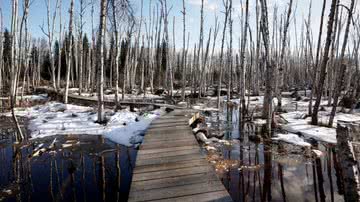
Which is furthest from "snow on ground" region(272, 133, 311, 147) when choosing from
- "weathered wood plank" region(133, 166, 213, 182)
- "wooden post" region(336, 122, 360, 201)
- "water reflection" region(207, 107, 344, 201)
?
"weathered wood plank" region(133, 166, 213, 182)

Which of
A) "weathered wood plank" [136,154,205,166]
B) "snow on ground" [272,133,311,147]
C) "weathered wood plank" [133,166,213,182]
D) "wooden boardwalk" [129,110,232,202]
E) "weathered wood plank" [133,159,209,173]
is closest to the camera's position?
"wooden boardwalk" [129,110,232,202]

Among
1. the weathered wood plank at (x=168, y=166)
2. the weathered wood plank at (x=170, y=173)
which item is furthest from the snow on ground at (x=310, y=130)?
the weathered wood plank at (x=170, y=173)

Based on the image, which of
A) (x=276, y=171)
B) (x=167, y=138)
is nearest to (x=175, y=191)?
(x=167, y=138)

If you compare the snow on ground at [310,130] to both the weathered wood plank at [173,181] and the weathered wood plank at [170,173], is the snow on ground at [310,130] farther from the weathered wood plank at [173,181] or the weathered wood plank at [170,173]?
the weathered wood plank at [173,181]

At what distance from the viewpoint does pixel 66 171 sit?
5.65 metres

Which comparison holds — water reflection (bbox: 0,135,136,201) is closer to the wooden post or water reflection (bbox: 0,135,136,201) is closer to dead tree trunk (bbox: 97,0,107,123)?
dead tree trunk (bbox: 97,0,107,123)

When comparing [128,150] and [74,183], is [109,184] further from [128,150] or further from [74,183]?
[128,150]

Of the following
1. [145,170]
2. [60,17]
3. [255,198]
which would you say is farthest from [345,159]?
[60,17]

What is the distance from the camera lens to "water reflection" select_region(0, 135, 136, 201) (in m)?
4.60

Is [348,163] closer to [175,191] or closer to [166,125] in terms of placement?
[175,191]

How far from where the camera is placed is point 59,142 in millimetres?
7957

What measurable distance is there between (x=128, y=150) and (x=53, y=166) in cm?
199

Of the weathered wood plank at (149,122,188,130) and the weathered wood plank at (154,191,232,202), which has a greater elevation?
the weathered wood plank at (149,122,188,130)

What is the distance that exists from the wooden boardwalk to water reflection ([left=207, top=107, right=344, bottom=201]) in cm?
89
